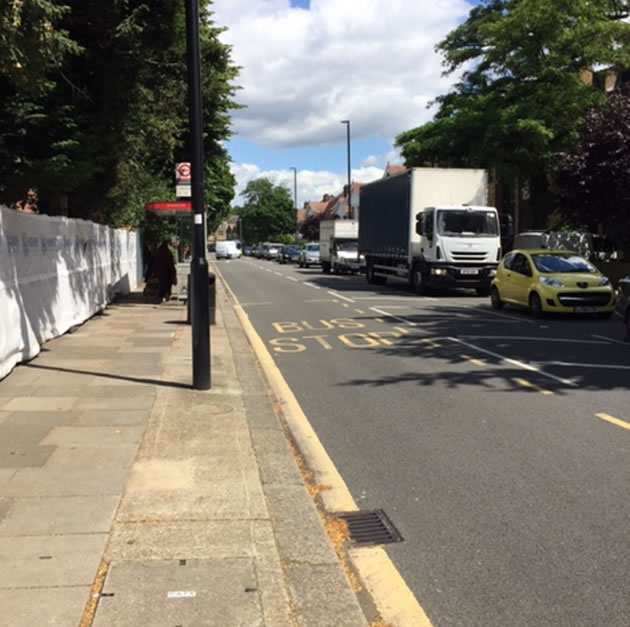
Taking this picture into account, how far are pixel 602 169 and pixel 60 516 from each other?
71.1 feet

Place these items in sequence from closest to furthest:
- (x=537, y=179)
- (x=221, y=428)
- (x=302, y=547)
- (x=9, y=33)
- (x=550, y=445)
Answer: (x=302, y=547) → (x=550, y=445) → (x=221, y=428) → (x=9, y=33) → (x=537, y=179)

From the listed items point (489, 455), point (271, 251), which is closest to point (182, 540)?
point (489, 455)

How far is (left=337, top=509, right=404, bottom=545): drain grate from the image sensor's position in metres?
4.35

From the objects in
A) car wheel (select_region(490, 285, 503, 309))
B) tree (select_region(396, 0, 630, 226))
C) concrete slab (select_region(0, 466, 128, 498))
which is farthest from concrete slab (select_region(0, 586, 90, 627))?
tree (select_region(396, 0, 630, 226))

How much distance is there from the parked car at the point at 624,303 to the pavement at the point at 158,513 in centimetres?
720

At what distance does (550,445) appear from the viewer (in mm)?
6145

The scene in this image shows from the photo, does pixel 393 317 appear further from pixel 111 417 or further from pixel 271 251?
pixel 271 251

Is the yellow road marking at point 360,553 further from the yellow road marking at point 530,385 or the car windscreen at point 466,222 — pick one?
the car windscreen at point 466,222

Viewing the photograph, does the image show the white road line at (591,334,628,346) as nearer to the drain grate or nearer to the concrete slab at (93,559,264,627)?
the drain grate

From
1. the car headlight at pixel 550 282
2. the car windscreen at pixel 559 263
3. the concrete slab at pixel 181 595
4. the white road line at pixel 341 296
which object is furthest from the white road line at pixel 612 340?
the concrete slab at pixel 181 595

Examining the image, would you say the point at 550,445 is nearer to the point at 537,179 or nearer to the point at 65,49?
the point at 65,49

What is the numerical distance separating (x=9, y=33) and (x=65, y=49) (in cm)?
233

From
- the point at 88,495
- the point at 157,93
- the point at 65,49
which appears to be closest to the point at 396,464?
the point at 88,495

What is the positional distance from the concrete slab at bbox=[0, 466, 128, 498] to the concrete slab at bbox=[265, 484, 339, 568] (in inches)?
41.7
